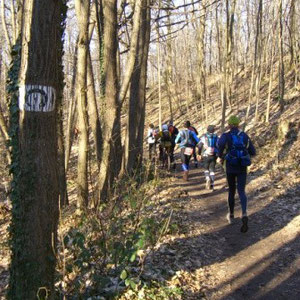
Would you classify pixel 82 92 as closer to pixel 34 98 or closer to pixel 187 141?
pixel 34 98

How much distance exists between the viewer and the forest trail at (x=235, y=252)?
167 inches

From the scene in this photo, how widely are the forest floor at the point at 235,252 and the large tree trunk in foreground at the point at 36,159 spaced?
1738 millimetres

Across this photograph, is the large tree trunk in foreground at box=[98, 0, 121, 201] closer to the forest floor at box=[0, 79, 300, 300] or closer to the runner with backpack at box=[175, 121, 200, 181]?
the forest floor at box=[0, 79, 300, 300]

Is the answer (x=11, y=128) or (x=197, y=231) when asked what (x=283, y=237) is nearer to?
(x=197, y=231)

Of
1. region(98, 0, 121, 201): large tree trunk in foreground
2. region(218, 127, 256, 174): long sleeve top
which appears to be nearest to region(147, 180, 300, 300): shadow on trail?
region(218, 127, 256, 174): long sleeve top

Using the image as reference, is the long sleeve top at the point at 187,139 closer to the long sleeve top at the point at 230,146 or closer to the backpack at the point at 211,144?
the backpack at the point at 211,144

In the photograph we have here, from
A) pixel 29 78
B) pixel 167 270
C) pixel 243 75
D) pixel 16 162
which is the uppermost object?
pixel 243 75

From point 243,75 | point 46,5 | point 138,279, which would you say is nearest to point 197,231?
point 138,279

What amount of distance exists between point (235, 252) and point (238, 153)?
1.74 meters

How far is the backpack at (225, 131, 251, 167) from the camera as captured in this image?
5.92 meters

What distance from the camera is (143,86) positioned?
11531mm

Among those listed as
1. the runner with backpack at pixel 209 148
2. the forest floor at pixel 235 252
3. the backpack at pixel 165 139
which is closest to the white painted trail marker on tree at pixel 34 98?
the forest floor at pixel 235 252

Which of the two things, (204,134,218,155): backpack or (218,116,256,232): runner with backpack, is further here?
(204,134,218,155): backpack

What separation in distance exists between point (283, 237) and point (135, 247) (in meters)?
3.14
